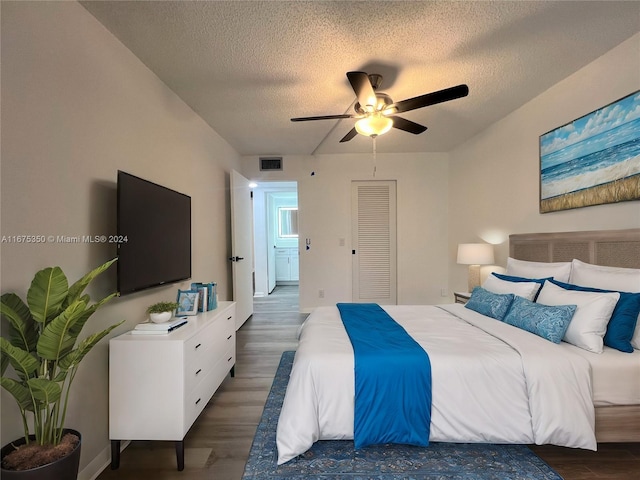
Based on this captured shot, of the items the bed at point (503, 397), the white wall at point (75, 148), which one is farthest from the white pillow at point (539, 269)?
the white wall at point (75, 148)

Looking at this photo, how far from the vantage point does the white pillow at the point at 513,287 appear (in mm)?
2291

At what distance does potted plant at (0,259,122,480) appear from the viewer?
106 cm

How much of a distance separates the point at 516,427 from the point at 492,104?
2.86m

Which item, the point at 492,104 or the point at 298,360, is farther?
the point at 492,104

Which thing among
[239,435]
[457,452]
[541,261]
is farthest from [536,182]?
[239,435]

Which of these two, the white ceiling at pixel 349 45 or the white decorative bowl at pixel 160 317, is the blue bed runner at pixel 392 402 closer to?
the white decorative bowl at pixel 160 317

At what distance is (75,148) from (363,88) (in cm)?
175

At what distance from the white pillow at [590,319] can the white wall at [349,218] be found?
289 centimetres

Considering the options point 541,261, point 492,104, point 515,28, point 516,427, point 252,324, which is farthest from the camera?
point 252,324

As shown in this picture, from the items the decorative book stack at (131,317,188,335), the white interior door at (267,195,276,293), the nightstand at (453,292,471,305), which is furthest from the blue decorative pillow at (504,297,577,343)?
the white interior door at (267,195,276,293)

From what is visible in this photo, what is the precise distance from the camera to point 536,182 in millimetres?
2883

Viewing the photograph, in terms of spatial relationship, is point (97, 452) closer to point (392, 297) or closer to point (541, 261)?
point (541, 261)

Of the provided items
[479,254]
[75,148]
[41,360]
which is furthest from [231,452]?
[479,254]

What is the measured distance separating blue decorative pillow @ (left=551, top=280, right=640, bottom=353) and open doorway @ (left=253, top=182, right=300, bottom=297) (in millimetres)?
5326
